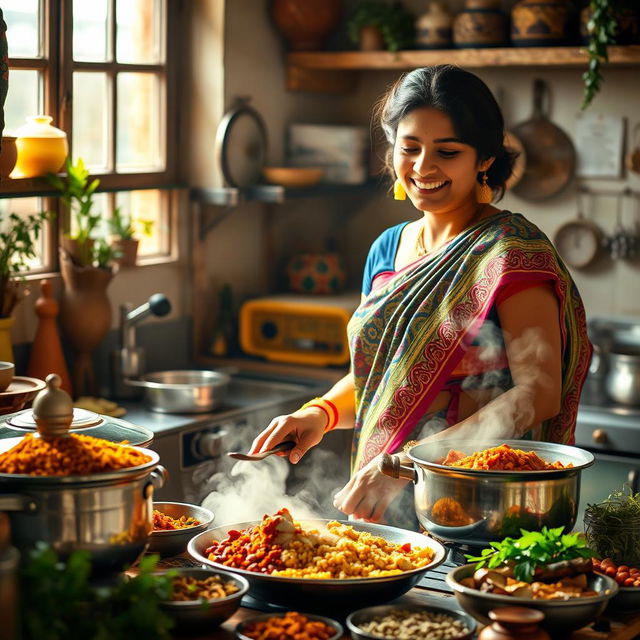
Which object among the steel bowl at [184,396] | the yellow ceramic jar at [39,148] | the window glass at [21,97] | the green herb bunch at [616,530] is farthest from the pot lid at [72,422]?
the window glass at [21,97]

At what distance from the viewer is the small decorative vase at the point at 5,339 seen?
3.05 meters

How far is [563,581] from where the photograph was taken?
1.62m

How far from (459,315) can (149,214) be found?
1909 millimetres

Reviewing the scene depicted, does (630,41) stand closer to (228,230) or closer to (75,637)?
(228,230)

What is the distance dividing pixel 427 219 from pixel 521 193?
180 cm

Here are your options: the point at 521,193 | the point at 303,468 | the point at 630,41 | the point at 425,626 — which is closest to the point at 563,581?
the point at 425,626

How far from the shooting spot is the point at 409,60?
3984mm

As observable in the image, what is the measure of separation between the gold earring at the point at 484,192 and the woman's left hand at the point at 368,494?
65cm

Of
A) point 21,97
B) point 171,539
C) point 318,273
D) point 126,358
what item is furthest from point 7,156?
point 318,273

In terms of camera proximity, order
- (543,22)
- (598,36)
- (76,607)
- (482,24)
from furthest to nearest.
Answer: (482,24)
(543,22)
(598,36)
(76,607)

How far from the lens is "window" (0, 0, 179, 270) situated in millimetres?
3320

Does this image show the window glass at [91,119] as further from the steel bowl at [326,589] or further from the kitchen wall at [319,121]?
the steel bowl at [326,589]

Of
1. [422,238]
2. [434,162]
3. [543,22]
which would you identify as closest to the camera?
[434,162]

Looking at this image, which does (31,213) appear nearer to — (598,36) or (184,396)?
(184,396)
